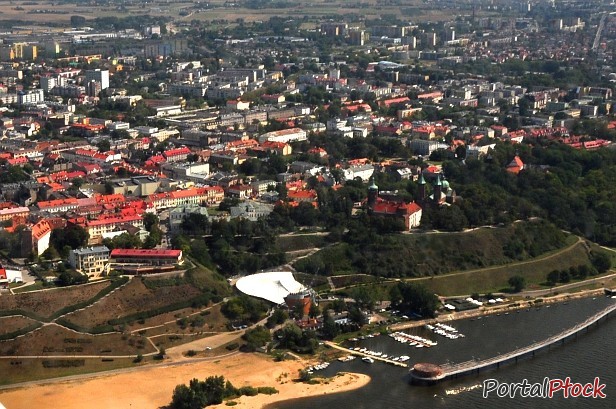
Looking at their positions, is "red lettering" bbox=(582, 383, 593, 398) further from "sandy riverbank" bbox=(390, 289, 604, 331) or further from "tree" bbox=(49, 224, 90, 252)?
"tree" bbox=(49, 224, 90, 252)

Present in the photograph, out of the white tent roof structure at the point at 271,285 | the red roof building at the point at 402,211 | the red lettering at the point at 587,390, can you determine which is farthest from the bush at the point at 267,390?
the red roof building at the point at 402,211

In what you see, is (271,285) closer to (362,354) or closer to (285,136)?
(362,354)

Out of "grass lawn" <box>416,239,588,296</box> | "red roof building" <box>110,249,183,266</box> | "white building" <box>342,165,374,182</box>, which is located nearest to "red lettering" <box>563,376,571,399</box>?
"grass lawn" <box>416,239,588,296</box>

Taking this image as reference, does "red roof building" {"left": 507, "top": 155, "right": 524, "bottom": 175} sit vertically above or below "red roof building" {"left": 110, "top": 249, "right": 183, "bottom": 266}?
below

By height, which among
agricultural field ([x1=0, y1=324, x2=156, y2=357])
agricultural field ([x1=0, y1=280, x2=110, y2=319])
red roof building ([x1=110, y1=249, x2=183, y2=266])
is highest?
red roof building ([x1=110, y1=249, x2=183, y2=266])

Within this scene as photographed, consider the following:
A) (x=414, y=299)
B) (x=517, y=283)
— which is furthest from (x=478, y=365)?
(x=517, y=283)

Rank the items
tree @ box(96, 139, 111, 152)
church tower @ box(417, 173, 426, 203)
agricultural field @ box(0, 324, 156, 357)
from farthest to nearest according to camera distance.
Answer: tree @ box(96, 139, 111, 152) < church tower @ box(417, 173, 426, 203) < agricultural field @ box(0, 324, 156, 357)
